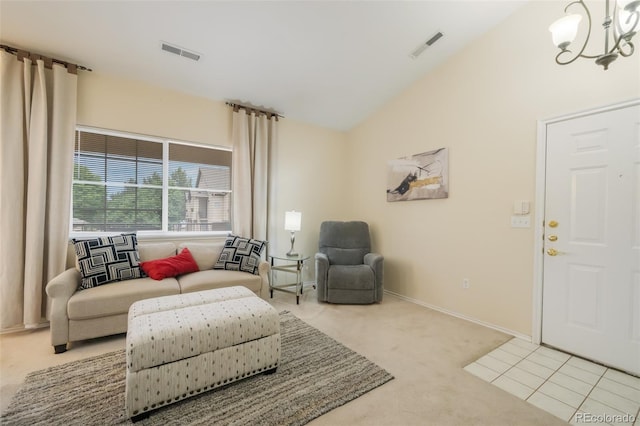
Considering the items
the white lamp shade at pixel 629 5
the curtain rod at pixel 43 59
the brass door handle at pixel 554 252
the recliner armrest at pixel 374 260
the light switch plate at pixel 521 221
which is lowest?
the recliner armrest at pixel 374 260

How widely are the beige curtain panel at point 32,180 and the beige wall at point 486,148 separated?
3.84 meters

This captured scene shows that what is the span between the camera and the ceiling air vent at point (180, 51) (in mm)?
2639

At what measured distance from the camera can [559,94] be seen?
2.35 m

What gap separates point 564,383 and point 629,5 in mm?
2347

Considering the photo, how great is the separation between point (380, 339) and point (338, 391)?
2.86 ft

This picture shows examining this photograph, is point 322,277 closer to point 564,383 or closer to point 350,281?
point 350,281

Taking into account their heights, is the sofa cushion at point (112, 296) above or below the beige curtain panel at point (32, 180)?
below

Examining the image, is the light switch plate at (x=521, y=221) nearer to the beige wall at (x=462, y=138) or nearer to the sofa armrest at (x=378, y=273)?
the beige wall at (x=462, y=138)

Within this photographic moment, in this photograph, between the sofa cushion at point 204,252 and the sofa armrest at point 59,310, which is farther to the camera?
the sofa cushion at point 204,252

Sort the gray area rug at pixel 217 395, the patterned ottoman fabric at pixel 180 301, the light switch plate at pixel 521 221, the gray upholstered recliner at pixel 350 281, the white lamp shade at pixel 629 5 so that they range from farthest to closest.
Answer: the gray upholstered recliner at pixel 350 281
the light switch plate at pixel 521 221
the patterned ottoman fabric at pixel 180 301
the gray area rug at pixel 217 395
the white lamp shade at pixel 629 5

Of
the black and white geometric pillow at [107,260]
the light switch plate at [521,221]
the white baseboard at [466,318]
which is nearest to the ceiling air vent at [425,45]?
the light switch plate at [521,221]

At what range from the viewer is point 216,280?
2770mm

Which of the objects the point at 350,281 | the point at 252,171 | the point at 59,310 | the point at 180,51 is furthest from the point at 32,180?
the point at 350,281

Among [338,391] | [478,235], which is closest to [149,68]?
[338,391]
